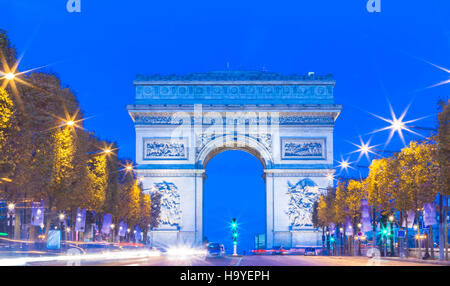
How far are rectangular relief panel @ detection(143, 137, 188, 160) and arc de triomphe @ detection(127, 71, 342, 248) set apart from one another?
106 millimetres

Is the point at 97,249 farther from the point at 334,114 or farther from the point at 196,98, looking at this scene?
the point at 334,114

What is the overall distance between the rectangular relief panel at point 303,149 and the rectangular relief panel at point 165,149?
1063cm

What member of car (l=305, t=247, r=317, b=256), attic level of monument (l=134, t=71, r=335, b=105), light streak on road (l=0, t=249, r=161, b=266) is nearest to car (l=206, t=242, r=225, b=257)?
light streak on road (l=0, t=249, r=161, b=266)

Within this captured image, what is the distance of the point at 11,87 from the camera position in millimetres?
33781

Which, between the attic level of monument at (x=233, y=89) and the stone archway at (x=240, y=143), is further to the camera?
the stone archway at (x=240, y=143)

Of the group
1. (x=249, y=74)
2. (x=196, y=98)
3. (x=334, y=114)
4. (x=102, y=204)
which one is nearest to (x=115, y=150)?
(x=102, y=204)

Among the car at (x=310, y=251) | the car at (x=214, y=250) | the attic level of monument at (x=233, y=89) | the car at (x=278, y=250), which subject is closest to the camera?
the car at (x=214, y=250)

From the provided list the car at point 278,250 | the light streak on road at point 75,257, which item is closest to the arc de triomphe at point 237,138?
the car at point 278,250

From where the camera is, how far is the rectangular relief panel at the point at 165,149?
245 ft

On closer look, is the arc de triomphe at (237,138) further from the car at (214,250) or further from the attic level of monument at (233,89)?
the car at (214,250)

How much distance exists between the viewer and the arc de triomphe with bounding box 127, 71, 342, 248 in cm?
7400

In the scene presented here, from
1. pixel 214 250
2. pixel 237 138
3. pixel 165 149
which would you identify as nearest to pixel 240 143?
pixel 237 138

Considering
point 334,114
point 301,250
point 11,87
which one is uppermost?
point 334,114

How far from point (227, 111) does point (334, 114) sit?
1141 cm
